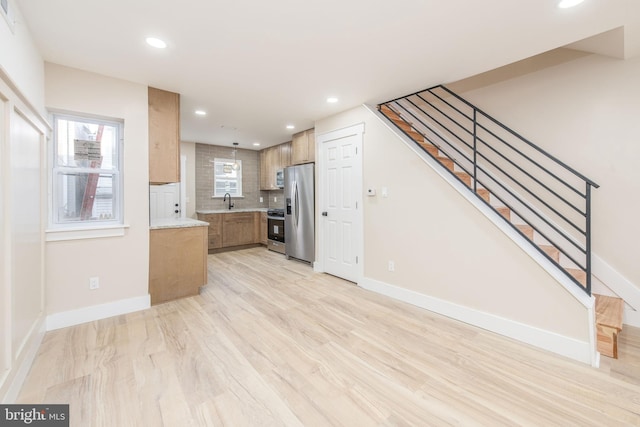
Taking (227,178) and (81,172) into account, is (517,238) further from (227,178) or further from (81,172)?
(227,178)

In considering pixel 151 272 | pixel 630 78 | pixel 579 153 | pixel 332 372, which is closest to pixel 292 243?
pixel 151 272

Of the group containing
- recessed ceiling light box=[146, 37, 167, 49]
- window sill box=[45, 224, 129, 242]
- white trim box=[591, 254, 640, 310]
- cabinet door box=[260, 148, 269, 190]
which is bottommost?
white trim box=[591, 254, 640, 310]

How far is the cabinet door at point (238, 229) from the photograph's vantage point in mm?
5992

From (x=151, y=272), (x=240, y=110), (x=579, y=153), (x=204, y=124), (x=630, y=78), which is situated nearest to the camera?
(x=630, y=78)

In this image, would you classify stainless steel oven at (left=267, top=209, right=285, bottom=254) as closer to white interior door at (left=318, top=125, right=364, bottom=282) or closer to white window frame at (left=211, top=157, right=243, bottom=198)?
white window frame at (left=211, top=157, right=243, bottom=198)

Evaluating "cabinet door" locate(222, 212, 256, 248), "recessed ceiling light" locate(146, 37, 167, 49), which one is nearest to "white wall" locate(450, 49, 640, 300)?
"recessed ceiling light" locate(146, 37, 167, 49)

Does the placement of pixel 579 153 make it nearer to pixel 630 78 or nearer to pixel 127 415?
pixel 630 78

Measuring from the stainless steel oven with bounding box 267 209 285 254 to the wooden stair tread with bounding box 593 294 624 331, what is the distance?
4.63m

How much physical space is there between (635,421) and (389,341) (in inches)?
55.6

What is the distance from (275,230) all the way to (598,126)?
5.08 metres

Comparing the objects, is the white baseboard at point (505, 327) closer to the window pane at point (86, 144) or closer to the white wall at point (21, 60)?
the window pane at point (86, 144)

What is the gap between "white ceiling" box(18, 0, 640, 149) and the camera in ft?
5.85

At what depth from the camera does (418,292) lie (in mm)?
3098

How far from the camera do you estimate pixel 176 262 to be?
3.22 metres
